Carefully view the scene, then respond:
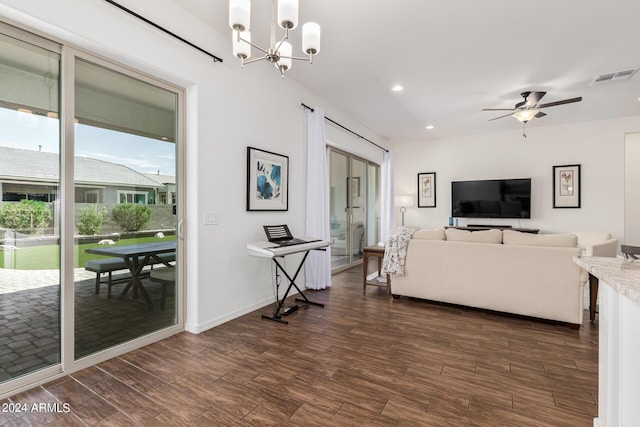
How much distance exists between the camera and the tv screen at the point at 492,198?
6426 millimetres

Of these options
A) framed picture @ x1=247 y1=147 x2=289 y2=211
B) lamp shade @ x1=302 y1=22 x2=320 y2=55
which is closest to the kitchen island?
lamp shade @ x1=302 y1=22 x2=320 y2=55

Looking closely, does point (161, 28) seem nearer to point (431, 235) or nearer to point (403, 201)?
point (431, 235)

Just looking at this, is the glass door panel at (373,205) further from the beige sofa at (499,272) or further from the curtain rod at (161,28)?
the curtain rod at (161,28)

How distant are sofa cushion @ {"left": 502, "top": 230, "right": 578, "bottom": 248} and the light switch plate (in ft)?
10.1

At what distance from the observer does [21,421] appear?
1725 millimetres

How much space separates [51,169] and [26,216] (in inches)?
13.5

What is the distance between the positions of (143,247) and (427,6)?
3.18m

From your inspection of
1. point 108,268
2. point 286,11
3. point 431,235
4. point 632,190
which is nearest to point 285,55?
point 286,11

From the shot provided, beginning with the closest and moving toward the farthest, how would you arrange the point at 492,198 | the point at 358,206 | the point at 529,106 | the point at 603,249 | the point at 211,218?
Answer: the point at 211,218
the point at 603,249
the point at 529,106
the point at 358,206
the point at 492,198

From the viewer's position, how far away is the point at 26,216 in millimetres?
2047

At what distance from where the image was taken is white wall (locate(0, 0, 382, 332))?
7.18 feet

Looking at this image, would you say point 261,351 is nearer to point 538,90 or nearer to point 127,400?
point 127,400

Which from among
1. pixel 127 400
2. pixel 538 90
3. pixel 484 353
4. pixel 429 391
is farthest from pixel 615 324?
pixel 538 90

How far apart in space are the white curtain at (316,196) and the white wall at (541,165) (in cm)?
382
